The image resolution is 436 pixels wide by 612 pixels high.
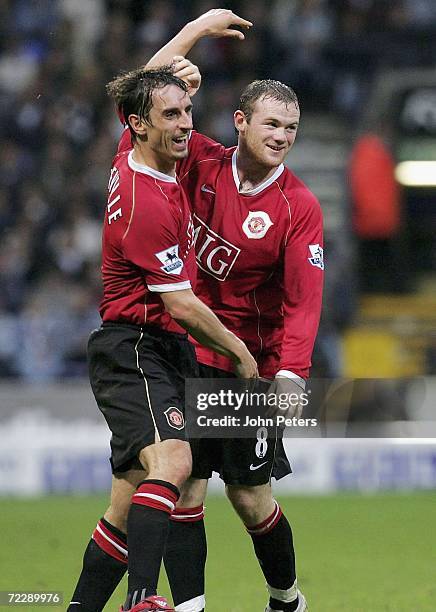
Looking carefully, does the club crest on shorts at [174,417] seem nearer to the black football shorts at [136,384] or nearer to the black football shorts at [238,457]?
the black football shorts at [136,384]

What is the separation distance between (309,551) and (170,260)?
3.31m

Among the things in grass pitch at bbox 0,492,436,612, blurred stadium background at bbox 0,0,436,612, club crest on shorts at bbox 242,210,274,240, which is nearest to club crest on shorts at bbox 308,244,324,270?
club crest on shorts at bbox 242,210,274,240

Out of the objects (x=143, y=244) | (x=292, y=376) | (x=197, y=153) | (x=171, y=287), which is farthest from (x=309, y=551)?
(x=143, y=244)

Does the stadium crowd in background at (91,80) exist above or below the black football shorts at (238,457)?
above

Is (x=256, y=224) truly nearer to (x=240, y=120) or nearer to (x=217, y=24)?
(x=240, y=120)

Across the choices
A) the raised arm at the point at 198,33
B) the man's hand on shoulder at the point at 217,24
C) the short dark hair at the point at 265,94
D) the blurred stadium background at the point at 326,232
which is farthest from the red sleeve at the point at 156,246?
the blurred stadium background at the point at 326,232

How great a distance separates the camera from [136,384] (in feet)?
15.2

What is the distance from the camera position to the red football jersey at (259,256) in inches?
196

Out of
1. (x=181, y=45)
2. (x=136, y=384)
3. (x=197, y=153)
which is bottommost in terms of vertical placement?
(x=136, y=384)

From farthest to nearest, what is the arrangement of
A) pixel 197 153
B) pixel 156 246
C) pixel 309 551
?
pixel 309 551 → pixel 197 153 → pixel 156 246

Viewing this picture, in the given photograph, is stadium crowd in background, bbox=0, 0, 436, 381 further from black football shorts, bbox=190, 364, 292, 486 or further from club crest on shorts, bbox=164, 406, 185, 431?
club crest on shorts, bbox=164, 406, 185, 431

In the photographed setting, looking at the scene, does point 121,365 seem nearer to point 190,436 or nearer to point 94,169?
point 190,436

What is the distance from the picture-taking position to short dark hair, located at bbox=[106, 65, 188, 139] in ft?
15.2

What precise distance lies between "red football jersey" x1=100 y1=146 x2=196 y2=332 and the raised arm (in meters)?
0.63
